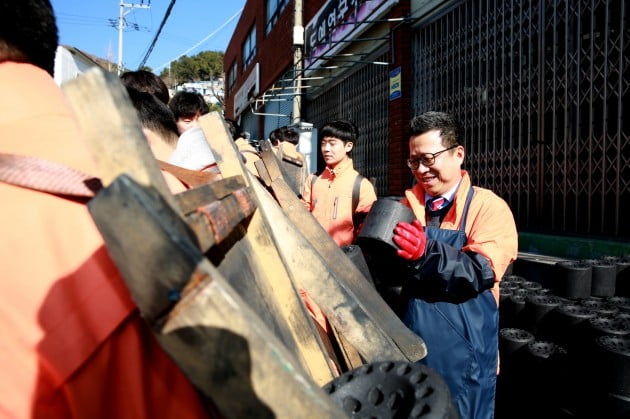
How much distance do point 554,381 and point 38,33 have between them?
3.02 m

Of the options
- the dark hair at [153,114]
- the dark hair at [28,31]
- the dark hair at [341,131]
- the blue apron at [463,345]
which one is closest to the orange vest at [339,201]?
the dark hair at [341,131]

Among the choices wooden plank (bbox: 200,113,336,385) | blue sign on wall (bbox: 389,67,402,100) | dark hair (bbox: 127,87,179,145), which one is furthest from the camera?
blue sign on wall (bbox: 389,67,402,100)

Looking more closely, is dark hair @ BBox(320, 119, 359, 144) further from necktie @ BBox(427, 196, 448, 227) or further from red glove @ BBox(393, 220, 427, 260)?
red glove @ BBox(393, 220, 427, 260)

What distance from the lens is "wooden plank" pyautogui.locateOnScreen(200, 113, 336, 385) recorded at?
0.98 meters

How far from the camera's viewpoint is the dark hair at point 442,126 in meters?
2.18

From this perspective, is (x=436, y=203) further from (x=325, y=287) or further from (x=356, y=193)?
(x=356, y=193)

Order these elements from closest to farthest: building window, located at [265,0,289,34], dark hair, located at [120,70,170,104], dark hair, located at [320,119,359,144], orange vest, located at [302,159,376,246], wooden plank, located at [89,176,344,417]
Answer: wooden plank, located at [89,176,344,417], dark hair, located at [120,70,170,104], orange vest, located at [302,159,376,246], dark hair, located at [320,119,359,144], building window, located at [265,0,289,34]

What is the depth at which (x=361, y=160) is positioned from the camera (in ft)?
31.2

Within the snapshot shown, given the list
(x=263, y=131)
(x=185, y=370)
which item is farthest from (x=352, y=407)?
(x=263, y=131)

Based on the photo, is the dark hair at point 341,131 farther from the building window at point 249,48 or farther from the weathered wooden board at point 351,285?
the building window at point 249,48

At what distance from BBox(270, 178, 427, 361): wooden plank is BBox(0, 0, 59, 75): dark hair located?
2.69 ft

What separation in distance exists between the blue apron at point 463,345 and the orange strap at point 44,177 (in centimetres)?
159

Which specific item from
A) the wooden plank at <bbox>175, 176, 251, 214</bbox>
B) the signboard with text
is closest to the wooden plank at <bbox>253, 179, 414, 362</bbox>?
the wooden plank at <bbox>175, 176, 251, 214</bbox>

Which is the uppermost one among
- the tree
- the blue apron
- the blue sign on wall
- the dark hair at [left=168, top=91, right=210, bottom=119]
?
the tree
